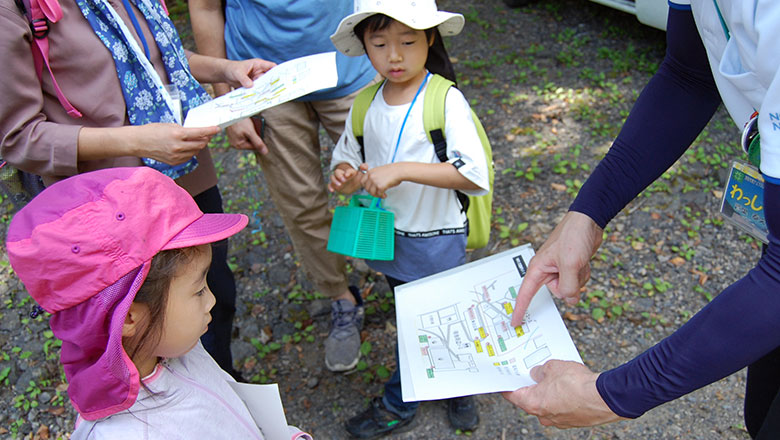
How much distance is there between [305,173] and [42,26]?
1.24 metres

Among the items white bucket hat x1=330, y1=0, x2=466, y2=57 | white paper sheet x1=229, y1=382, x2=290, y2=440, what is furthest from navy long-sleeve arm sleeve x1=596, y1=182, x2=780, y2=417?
white bucket hat x1=330, y1=0, x2=466, y2=57

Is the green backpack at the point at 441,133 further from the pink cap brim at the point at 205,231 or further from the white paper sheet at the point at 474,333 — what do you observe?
the pink cap brim at the point at 205,231

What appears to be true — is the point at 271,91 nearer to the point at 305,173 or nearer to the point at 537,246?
the point at 305,173

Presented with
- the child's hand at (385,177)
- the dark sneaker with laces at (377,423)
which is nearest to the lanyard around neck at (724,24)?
the child's hand at (385,177)

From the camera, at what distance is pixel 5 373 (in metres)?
2.96

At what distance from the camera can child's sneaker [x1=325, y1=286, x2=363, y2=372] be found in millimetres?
2775

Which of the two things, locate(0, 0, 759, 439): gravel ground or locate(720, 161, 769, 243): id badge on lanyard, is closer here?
locate(720, 161, 769, 243): id badge on lanyard

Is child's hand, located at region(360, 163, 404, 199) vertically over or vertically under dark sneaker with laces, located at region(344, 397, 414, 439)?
over

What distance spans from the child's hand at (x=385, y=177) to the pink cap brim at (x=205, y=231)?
2.23 ft

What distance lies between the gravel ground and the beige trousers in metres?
0.49

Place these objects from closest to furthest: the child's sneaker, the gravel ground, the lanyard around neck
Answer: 1. the lanyard around neck
2. the gravel ground
3. the child's sneaker

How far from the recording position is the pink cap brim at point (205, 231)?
3.92 ft

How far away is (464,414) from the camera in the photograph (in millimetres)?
2498

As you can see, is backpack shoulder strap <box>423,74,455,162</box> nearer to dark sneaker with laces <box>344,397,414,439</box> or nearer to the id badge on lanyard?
the id badge on lanyard
